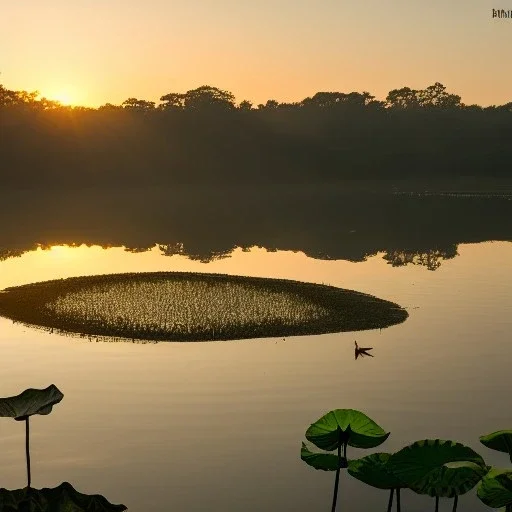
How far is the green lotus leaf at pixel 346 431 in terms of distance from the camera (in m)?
7.04

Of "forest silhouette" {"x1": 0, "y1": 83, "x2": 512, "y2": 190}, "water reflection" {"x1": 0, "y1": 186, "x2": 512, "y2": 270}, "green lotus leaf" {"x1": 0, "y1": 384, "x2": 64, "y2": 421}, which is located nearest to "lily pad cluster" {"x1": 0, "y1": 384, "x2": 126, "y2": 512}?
"green lotus leaf" {"x1": 0, "y1": 384, "x2": 64, "y2": 421}

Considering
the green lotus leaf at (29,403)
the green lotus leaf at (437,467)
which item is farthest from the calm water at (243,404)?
the green lotus leaf at (437,467)

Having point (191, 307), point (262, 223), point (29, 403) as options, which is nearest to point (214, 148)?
point (262, 223)

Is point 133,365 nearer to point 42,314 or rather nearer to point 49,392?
point 42,314

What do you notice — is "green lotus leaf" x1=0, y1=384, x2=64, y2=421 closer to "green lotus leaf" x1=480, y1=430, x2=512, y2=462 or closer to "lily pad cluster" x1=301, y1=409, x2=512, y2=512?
"lily pad cluster" x1=301, y1=409, x2=512, y2=512

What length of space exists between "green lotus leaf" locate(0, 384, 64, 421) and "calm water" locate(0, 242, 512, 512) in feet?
9.03

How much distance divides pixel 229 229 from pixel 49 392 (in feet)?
132

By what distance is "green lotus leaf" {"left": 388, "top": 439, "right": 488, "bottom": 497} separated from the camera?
609 cm

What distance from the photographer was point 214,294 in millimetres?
24859

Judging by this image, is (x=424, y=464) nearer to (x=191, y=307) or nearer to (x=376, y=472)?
(x=376, y=472)

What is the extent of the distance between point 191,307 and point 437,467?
16931 mm

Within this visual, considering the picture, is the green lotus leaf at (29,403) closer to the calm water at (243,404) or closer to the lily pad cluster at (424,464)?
the lily pad cluster at (424,464)

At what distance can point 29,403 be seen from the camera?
7547 millimetres

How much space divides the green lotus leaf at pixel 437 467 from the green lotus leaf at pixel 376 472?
0.35m
